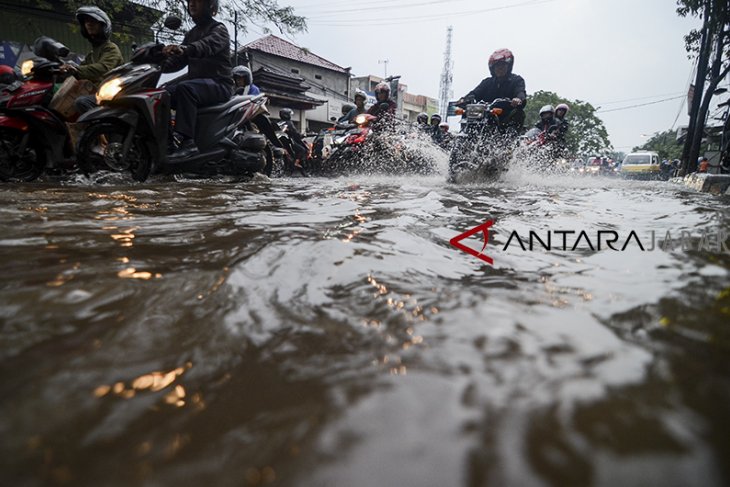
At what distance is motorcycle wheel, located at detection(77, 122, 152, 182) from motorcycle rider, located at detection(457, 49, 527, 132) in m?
3.92

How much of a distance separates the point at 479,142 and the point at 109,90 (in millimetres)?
3966

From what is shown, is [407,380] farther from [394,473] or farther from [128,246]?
[128,246]

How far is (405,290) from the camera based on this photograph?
888 millimetres

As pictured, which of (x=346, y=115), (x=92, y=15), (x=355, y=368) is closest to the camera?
(x=355, y=368)

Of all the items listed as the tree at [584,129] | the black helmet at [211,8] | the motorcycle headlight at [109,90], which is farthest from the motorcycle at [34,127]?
the tree at [584,129]

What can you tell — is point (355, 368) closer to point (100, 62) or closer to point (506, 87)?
point (100, 62)

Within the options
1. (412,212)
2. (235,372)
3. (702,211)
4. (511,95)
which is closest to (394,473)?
(235,372)

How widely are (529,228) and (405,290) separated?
1080 millimetres

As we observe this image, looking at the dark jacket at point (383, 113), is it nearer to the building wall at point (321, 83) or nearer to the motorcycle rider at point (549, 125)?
the motorcycle rider at point (549, 125)

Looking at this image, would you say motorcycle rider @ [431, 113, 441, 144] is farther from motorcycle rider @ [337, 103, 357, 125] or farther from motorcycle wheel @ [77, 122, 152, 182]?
motorcycle wheel @ [77, 122, 152, 182]

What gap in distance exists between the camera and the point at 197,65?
13.6 feet

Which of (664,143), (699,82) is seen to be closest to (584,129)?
(664,143)

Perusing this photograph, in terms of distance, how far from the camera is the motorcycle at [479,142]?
17.1 feet

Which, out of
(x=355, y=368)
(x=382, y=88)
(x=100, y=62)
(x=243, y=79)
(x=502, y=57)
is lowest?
(x=355, y=368)
